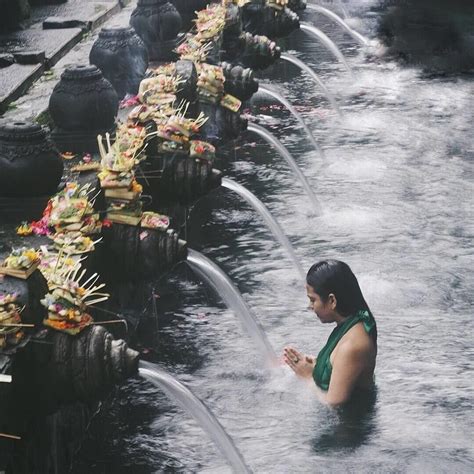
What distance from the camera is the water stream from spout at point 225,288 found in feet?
40.9

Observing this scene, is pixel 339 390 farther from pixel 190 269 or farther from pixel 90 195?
pixel 190 269

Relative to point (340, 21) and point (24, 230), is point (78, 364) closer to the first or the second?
point (24, 230)

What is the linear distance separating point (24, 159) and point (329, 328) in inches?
145

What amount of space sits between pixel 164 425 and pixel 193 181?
3.51 m

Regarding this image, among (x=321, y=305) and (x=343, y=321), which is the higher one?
(x=321, y=305)

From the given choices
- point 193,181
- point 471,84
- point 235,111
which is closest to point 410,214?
point 235,111

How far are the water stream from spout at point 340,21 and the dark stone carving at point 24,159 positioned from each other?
56.8 feet

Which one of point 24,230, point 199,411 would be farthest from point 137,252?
point 199,411

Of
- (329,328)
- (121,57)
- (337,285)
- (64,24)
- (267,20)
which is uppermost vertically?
(121,57)

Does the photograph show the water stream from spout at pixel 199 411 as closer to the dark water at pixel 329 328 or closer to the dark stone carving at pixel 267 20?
the dark water at pixel 329 328

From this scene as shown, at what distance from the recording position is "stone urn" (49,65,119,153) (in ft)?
41.9

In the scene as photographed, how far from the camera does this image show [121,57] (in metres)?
14.7

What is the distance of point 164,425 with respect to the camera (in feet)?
34.4

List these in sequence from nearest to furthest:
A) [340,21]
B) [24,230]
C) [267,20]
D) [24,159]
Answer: [24,230] < [24,159] < [267,20] < [340,21]
